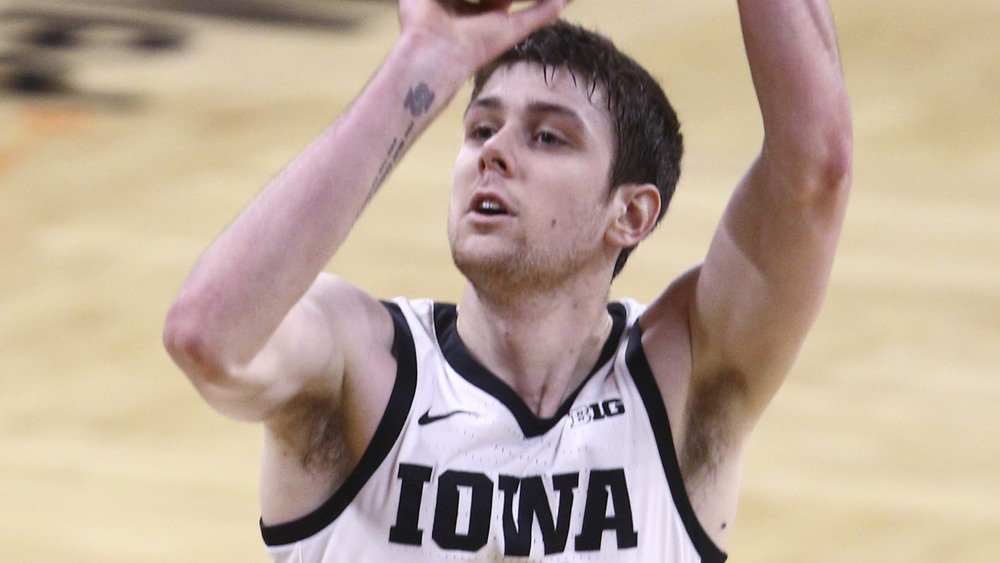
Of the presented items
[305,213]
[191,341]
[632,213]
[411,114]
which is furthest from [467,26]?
[632,213]

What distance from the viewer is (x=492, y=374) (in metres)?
2.60

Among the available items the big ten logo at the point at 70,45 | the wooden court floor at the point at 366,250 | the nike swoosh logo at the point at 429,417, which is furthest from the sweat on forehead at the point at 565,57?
the big ten logo at the point at 70,45

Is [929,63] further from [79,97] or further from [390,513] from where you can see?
[390,513]

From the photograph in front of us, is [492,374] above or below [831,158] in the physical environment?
below

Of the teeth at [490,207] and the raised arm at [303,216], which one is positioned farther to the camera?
the teeth at [490,207]

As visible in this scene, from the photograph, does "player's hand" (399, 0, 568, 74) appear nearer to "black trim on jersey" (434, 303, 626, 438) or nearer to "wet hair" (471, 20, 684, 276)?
"wet hair" (471, 20, 684, 276)

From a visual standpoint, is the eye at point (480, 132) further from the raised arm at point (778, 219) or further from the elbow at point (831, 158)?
the elbow at point (831, 158)

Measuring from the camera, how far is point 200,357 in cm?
192

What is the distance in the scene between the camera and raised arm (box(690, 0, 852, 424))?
7.33ft

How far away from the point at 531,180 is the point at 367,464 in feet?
1.93

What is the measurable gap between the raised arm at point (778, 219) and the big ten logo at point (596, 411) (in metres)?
0.18

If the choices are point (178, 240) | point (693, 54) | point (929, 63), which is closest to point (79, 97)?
point (178, 240)

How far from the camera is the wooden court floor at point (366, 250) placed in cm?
482

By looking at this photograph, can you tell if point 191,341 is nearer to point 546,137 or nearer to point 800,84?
point 546,137
